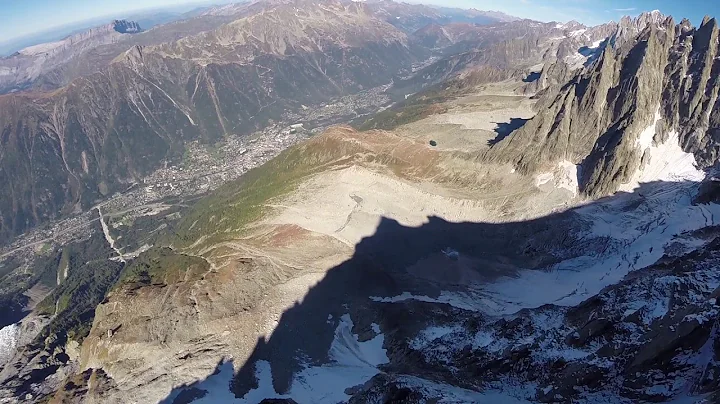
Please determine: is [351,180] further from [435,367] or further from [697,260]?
[697,260]

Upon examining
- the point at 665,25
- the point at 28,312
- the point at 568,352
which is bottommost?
the point at 28,312

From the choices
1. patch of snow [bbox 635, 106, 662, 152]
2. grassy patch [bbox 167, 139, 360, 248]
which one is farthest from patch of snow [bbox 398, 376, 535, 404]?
patch of snow [bbox 635, 106, 662, 152]

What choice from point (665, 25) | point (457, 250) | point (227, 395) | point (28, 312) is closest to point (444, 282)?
point (457, 250)

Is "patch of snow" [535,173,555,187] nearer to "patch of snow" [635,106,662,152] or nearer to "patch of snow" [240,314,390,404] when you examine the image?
"patch of snow" [635,106,662,152]

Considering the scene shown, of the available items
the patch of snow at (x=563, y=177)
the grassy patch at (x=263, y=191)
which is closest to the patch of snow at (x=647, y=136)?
the patch of snow at (x=563, y=177)

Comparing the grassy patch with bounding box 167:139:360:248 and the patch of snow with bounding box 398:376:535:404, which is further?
the grassy patch with bounding box 167:139:360:248

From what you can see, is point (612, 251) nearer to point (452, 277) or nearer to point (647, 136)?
point (452, 277)

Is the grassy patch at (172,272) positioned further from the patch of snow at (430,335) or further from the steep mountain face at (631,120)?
the steep mountain face at (631,120)
